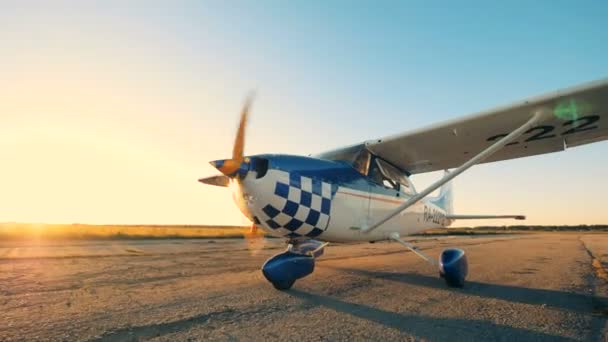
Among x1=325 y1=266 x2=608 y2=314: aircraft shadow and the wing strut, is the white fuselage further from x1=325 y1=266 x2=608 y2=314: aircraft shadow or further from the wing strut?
x1=325 y1=266 x2=608 y2=314: aircraft shadow

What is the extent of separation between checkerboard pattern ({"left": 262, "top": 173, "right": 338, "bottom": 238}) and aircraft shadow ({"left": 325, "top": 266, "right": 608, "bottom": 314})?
6.08 feet

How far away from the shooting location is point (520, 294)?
4469 mm

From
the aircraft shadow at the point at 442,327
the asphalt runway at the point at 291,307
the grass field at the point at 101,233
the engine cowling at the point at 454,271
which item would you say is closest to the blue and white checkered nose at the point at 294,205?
the asphalt runway at the point at 291,307

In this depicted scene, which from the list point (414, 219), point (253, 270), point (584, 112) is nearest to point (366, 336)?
point (253, 270)

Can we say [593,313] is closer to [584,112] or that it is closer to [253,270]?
[584,112]

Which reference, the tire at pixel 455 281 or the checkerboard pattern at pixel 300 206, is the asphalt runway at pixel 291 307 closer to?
the tire at pixel 455 281

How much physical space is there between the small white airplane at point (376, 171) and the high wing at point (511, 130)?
0.05 feet

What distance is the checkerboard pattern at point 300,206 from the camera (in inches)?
170

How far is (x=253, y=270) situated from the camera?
6391 mm

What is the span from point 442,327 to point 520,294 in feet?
7.59

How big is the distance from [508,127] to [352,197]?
9.67 ft

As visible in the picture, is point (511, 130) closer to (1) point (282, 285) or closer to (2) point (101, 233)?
(1) point (282, 285)

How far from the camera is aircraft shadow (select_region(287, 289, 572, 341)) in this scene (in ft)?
8.64

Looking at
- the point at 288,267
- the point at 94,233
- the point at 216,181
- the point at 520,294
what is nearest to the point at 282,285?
the point at 288,267
